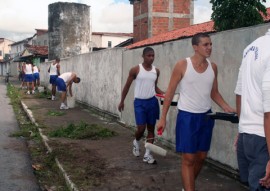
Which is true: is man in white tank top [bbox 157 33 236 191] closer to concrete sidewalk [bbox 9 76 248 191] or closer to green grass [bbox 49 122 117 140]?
concrete sidewalk [bbox 9 76 248 191]

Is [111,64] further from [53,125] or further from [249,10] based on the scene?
[249,10]

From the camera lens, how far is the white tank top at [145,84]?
5926 millimetres

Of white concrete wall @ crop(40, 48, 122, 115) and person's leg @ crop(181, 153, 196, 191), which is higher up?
white concrete wall @ crop(40, 48, 122, 115)

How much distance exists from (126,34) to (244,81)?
6964cm

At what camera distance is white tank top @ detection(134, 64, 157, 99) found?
5926 millimetres

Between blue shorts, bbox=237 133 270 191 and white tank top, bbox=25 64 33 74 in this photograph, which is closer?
blue shorts, bbox=237 133 270 191

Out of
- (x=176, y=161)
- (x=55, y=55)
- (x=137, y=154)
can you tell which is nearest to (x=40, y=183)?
(x=137, y=154)

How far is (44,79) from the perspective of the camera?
91.3 ft

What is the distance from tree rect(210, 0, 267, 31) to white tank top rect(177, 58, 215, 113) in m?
9.60

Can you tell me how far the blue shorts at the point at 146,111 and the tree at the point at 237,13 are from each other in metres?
8.17

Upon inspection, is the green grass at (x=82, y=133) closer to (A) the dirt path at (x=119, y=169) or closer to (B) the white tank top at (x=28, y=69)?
(A) the dirt path at (x=119, y=169)

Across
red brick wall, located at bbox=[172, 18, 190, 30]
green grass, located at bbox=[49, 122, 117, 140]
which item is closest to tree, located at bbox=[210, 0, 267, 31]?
green grass, located at bbox=[49, 122, 117, 140]

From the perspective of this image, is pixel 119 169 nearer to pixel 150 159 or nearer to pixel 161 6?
pixel 150 159

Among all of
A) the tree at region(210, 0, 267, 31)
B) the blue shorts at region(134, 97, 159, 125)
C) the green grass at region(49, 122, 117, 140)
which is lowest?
the green grass at region(49, 122, 117, 140)
